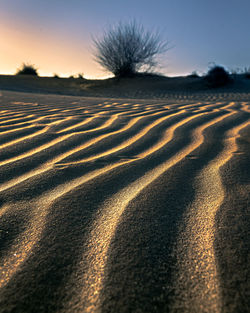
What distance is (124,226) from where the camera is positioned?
89 cm

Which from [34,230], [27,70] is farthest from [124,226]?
[27,70]

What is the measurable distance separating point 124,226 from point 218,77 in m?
10.5

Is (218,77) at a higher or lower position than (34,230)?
higher

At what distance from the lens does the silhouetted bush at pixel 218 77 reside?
988 cm

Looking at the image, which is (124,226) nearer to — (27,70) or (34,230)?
(34,230)

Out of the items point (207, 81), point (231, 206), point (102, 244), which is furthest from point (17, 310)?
point (207, 81)

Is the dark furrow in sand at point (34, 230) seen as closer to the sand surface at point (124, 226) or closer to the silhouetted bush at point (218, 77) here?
the sand surface at point (124, 226)

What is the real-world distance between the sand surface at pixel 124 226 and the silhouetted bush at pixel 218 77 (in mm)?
9066

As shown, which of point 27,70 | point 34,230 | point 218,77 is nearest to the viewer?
point 34,230

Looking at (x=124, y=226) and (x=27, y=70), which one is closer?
(x=124, y=226)

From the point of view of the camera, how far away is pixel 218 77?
10.0 m

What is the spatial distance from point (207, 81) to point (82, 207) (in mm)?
10744

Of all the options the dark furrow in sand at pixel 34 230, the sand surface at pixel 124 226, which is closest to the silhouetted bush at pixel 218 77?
the sand surface at pixel 124 226

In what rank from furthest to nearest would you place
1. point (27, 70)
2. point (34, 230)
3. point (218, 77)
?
1. point (27, 70)
2. point (218, 77)
3. point (34, 230)
